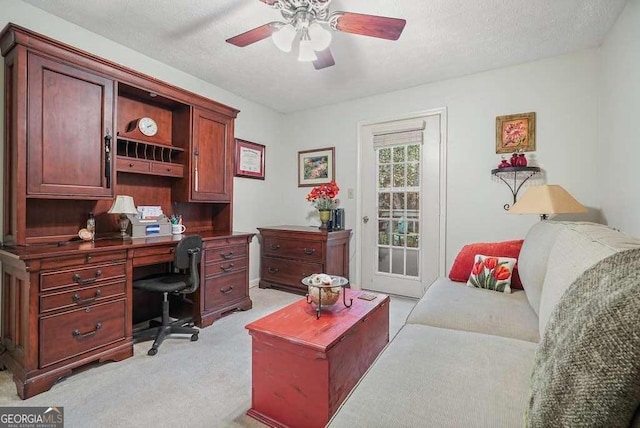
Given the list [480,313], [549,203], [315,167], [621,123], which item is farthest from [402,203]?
[480,313]

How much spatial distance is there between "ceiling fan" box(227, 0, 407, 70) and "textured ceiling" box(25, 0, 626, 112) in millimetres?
334

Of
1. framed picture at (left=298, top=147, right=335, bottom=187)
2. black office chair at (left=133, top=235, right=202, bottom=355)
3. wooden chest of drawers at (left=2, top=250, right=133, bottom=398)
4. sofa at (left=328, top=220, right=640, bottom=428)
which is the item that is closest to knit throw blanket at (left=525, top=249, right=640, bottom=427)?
sofa at (left=328, top=220, right=640, bottom=428)

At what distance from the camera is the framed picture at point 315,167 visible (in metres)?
4.07

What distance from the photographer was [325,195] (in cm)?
380

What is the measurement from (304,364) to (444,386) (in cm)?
62

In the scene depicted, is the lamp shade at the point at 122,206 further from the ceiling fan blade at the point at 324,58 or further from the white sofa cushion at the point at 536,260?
the white sofa cushion at the point at 536,260

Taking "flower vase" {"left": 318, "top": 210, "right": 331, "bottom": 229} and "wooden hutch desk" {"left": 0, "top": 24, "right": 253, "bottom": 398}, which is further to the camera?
"flower vase" {"left": 318, "top": 210, "right": 331, "bottom": 229}

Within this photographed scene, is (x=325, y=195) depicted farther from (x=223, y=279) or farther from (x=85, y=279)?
(x=85, y=279)

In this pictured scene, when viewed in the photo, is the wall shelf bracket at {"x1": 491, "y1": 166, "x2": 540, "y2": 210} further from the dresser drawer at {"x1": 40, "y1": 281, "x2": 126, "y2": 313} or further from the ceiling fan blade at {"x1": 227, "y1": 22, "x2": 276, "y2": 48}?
the dresser drawer at {"x1": 40, "y1": 281, "x2": 126, "y2": 313}

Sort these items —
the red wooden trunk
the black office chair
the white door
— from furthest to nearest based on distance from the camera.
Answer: the white door < the black office chair < the red wooden trunk

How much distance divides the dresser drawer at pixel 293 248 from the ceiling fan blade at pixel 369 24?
222 centimetres

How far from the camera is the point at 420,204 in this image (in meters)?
3.48

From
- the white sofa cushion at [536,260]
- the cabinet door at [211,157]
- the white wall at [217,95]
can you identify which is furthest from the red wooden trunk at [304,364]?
the white wall at [217,95]

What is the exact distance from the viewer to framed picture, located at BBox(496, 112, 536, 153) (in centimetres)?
288
